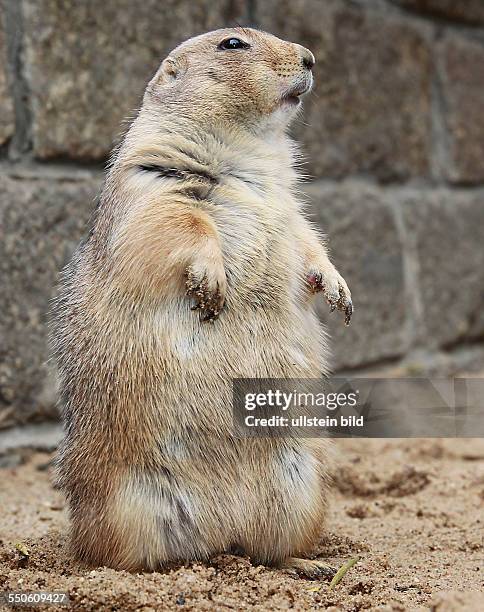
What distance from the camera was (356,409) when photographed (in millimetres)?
2859

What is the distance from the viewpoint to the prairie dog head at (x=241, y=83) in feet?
8.66

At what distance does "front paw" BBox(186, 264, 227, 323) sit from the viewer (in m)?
2.25

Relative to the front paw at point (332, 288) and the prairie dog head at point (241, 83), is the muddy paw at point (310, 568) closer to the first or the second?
the front paw at point (332, 288)

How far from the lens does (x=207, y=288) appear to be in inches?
88.5

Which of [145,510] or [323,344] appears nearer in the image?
[145,510]

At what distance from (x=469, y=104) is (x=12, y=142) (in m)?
2.90

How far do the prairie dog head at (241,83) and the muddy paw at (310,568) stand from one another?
1212mm

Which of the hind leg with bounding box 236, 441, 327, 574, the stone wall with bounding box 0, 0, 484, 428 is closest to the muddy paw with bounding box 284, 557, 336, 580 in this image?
the hind leg with bounding box 236, 441, 327, 574

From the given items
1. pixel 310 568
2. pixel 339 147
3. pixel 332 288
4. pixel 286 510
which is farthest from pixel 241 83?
pixel 339 147

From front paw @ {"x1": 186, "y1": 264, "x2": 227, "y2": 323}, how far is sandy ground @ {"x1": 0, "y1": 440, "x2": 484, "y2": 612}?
63cm

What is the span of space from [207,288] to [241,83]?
2.36 ft

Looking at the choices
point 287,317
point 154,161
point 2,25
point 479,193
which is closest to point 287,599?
point 287,317

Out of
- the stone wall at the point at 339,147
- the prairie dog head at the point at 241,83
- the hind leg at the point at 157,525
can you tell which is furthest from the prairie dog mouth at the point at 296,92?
the stone wall at the point at 339,147

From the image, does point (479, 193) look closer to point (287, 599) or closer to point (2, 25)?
point (2, 25)
